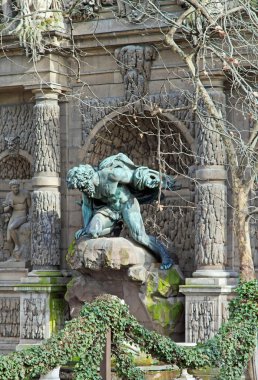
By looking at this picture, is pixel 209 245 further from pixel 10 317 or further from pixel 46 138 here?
pixel 10 317

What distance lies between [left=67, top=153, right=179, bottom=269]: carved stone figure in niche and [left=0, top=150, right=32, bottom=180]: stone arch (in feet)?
6.98

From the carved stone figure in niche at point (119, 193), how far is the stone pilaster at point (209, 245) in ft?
1.76

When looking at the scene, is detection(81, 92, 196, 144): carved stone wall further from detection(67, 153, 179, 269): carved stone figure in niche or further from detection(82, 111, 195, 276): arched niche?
detection(67, 153, 179, 269): carved stone figure in niche

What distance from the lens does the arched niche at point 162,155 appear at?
20.2 m

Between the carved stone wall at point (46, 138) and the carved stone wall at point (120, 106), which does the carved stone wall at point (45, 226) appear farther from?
the carved stone wall at point (120, 106)

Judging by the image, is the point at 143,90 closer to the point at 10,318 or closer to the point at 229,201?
the point at 229,201

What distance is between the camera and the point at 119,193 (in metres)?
19.8

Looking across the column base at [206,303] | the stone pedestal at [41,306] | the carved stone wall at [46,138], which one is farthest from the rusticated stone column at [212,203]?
the carved stone wall at [46,138]

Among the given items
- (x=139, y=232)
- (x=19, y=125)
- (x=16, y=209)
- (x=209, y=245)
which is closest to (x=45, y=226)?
(x=16, y=209)

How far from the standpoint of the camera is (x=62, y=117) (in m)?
21.2

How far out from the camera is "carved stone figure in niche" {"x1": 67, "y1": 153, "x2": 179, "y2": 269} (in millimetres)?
19594

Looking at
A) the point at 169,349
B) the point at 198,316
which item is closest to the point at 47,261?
the point at 198,316

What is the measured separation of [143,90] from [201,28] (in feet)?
10.5

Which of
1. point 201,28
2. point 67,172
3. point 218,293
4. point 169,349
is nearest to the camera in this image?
point 169,349
